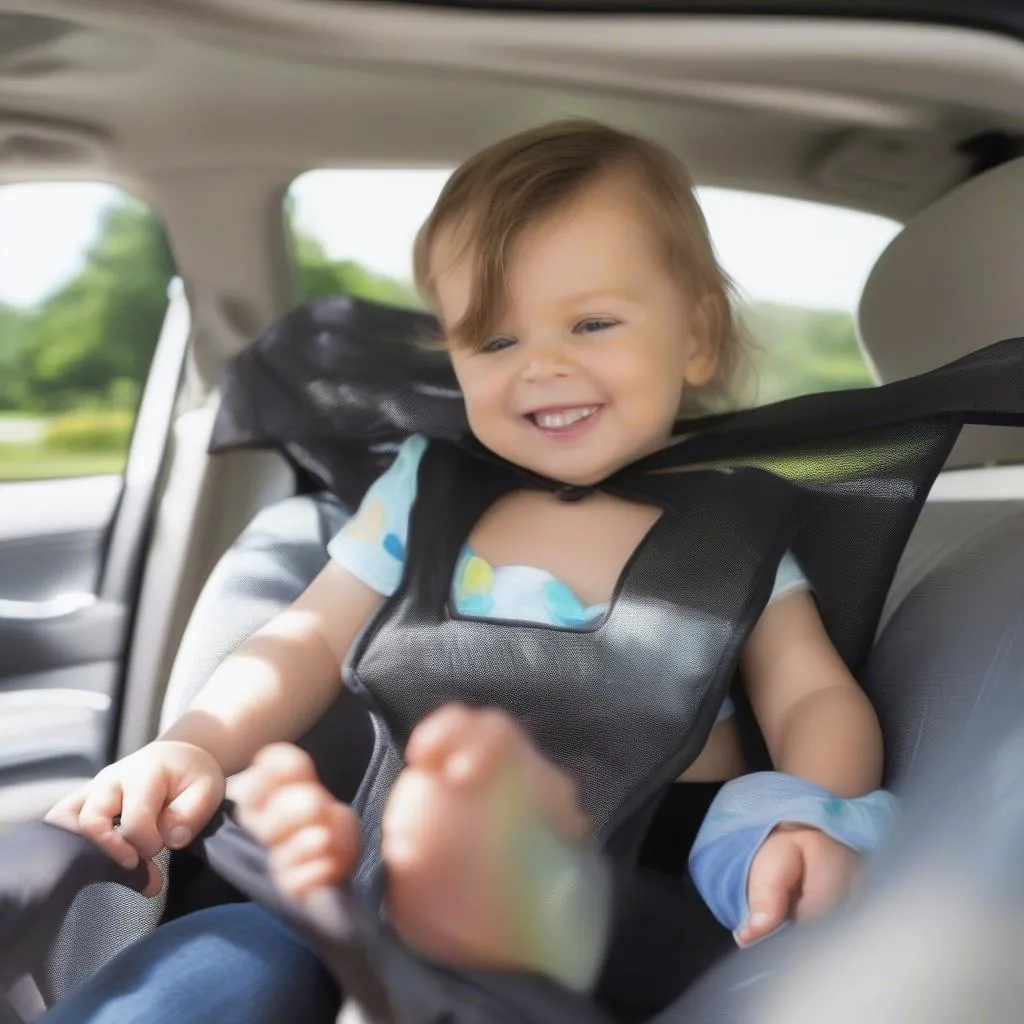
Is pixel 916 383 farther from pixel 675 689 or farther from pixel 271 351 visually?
pixel 271 351

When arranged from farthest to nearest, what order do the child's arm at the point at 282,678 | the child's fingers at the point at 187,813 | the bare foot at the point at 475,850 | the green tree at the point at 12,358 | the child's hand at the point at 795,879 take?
1. the green tree at the point at 12,358
2. the child's arm at the point at 282,678
3. the child's fingers at the point at 187,813
4. the child's hand at the point at 795,879
5. the bare foot at the point at 475,850

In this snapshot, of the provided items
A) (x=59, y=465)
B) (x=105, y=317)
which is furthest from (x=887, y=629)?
(x=105, y=317)

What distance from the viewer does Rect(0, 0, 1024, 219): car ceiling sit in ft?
3.43

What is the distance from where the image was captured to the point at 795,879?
2.59 feet

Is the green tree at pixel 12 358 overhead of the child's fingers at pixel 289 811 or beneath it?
beneath


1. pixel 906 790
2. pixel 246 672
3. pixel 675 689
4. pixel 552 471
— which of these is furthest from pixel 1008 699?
pixel 246 672

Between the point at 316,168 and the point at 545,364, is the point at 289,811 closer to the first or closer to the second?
the point at 545,364

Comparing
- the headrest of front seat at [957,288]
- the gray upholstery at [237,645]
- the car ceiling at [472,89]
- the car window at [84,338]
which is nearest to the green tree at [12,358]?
the car window at [84,338]

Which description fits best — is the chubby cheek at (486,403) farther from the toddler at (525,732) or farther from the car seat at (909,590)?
the car seat at (909,590)

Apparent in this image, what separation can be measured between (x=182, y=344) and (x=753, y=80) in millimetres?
828

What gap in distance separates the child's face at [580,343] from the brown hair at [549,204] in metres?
0.01

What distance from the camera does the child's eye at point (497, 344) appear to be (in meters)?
1.06

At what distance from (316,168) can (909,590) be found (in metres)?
0.79

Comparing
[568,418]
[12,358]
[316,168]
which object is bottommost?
[12,358]
